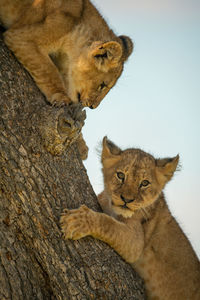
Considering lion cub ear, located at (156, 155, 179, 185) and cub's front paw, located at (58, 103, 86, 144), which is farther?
lion cub ear, located at (156, 155, 179, 185)

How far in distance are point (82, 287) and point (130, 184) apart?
183 cm

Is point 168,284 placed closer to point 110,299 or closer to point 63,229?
point 110,299

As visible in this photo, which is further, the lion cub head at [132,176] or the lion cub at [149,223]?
the lion cub head at [132,176]

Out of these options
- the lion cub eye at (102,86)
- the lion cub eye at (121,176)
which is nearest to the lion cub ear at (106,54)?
the lion cub eye at (102,86)

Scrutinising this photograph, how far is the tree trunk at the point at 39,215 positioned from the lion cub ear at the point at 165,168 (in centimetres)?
169

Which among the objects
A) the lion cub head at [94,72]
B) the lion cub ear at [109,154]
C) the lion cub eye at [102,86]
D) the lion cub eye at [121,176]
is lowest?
the lion cub eye at [121,176]

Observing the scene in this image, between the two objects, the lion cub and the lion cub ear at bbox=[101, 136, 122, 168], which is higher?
the lion cub ear at bbox=[101, 136, 122, 168]

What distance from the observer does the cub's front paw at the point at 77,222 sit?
3270mm

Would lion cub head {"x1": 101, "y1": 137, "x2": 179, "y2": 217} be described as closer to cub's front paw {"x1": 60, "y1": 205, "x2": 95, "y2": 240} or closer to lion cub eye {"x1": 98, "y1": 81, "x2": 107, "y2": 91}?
lion cub eye {"x1": 98, "y1": 81, "x2": 107, "y2": 91}

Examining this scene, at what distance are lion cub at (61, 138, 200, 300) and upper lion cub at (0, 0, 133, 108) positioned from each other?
0.84 meters

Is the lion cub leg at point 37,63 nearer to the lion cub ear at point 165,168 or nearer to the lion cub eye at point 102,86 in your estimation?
the lion cub eye at point 102,86

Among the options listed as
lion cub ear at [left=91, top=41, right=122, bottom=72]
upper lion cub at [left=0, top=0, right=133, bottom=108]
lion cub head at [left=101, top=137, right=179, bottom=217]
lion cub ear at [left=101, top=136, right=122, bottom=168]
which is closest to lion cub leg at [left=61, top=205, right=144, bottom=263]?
lion cub head at [left=101, top=137, right=179, bottom=217]

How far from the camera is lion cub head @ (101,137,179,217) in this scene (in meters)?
4.66

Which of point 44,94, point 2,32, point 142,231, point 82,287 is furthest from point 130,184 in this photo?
point 2,32
